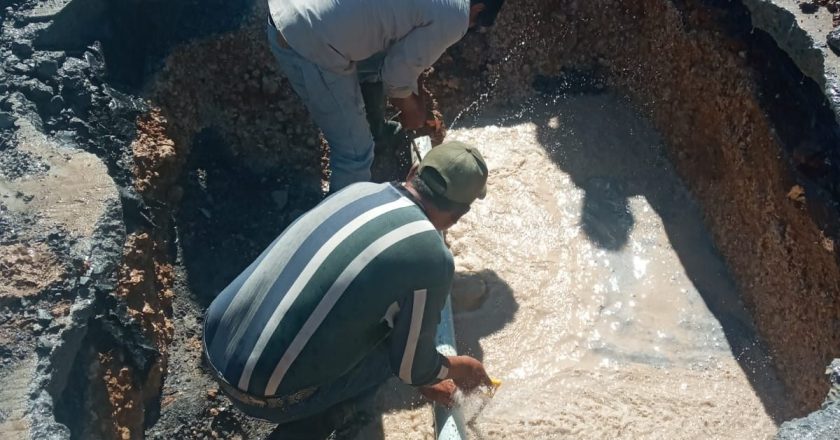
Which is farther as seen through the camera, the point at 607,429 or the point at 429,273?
the point at 607,429

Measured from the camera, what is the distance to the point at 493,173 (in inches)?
165

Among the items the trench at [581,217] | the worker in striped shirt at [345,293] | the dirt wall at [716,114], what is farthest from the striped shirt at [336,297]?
the dirt wall at [716,114]

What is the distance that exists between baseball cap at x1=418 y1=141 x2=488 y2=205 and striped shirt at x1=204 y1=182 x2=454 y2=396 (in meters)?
0.11

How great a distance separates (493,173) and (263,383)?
86.0 inches

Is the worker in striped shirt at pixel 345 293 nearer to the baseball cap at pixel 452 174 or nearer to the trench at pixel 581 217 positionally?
the baseball cap at pixel 452 174

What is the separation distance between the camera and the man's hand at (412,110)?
3324 mm

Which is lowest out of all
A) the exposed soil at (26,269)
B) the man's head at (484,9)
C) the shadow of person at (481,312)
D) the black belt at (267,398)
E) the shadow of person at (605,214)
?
the shadow of person at (481,312)

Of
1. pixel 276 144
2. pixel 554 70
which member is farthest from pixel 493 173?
pixel 276 144

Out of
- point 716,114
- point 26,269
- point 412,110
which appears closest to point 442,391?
point 412,110

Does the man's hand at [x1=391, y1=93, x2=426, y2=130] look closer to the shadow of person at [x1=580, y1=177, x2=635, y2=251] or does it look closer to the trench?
the trench

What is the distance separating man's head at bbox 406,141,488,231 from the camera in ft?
7.88

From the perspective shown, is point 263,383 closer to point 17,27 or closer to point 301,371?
point 301,371

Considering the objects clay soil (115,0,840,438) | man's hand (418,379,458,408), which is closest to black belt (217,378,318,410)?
man's hand (418,379,458,408)

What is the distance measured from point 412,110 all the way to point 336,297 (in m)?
1.37
